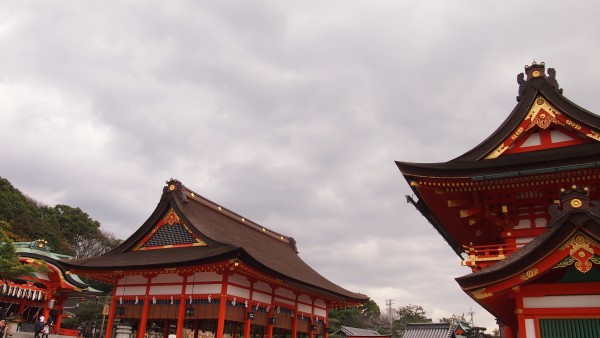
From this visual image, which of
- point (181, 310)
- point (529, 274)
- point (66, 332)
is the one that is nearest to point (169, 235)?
point (181, 310)

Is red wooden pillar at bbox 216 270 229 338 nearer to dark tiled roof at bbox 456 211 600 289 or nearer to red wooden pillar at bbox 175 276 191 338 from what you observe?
red wooden pillar at bbox 175 276 191 338

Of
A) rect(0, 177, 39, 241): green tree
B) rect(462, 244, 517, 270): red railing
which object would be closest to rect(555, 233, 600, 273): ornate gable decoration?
rect(462, 244, 517, 270): red railing

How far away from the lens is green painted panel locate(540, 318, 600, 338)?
8.12 m

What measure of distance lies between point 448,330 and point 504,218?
2108 centimetres

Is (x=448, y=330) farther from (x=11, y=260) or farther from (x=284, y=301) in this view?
(x=11, y=260)

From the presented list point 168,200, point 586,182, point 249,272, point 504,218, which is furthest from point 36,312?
point 586,182

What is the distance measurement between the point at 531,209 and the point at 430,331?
871 inches

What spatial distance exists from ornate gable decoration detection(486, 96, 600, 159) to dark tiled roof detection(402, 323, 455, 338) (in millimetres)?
20885

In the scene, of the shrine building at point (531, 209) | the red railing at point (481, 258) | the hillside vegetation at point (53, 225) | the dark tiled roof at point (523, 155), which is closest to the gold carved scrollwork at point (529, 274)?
the shrine building at point (531, 209)

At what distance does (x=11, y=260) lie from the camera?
2267 centimetres

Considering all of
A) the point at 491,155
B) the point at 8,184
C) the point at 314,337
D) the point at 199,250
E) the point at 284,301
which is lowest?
the point at 314,337

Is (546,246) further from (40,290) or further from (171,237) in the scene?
(40,290)

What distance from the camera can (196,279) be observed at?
18828 millimetres

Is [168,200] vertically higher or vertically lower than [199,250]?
higher
